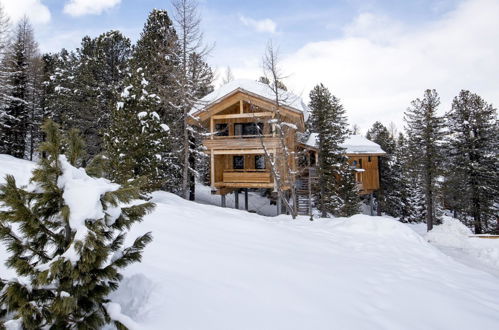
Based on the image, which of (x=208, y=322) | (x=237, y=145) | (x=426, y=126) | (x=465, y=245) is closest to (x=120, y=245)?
(x=208, y=322)

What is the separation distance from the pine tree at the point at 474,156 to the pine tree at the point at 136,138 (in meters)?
22.2

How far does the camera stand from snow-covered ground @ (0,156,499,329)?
11.6ft

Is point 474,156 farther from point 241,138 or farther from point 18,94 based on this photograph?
point 18,94

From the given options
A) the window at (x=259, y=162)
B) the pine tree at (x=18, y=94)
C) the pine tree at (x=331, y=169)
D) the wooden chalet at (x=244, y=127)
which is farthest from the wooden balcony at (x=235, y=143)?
the pine tree at (x=18, y=94)

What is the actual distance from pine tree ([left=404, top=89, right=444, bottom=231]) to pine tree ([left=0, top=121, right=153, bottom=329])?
83.1 ft

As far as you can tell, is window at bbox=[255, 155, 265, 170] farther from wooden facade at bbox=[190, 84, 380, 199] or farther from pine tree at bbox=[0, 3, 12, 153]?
pine tree at bbox=[0, 3, 12, 153]

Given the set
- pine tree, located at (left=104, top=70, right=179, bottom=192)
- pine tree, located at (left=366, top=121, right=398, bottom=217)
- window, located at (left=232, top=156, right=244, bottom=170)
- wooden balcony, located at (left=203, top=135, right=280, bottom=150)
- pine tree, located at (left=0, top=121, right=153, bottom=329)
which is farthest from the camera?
pine tree, located at (left=366, top=121, right=398, bottom=217)

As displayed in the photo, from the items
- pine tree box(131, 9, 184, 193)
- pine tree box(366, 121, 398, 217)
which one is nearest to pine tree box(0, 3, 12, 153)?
pine tree box(131, 9, 184, 193)

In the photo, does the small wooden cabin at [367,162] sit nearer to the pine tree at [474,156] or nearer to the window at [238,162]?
the pine tree at [474,156]

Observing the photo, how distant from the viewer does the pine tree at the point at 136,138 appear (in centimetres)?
1388

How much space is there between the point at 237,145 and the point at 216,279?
14991 mm

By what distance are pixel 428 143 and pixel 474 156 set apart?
3.64 metres

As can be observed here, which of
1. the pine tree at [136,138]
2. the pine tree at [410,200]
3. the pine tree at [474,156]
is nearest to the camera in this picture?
the pine tree at [136,138]

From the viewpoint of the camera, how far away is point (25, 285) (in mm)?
2576
